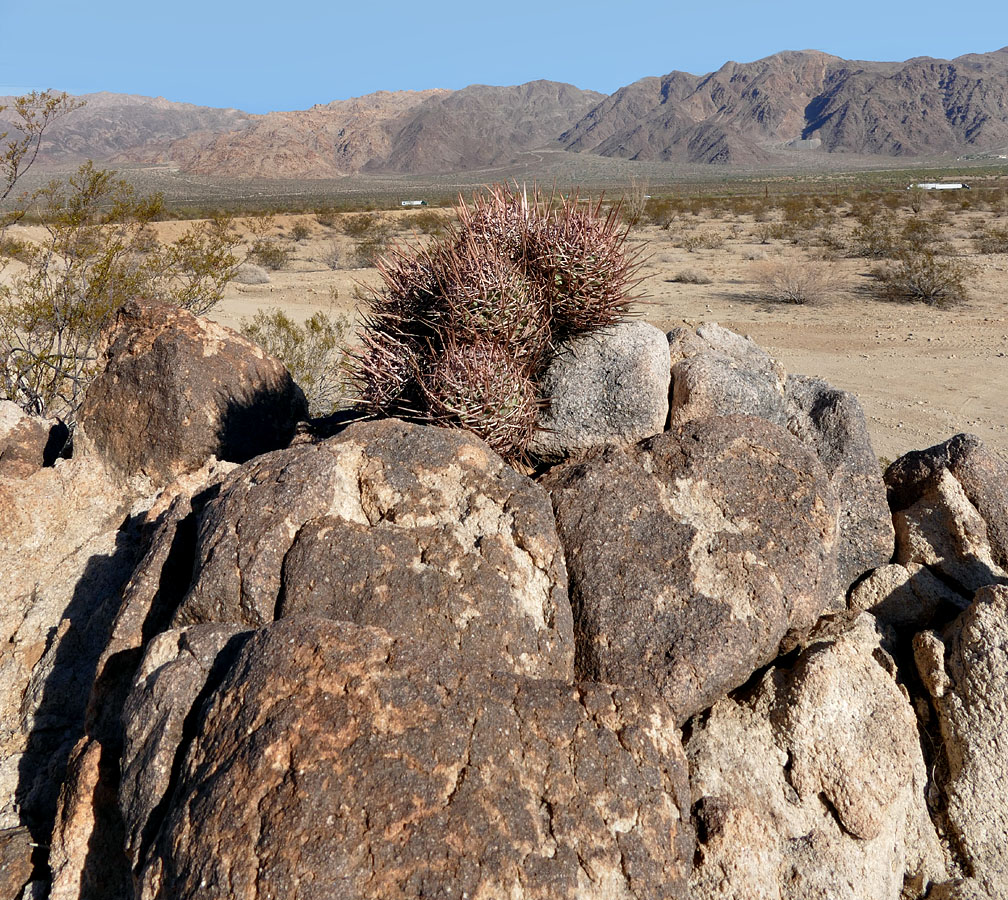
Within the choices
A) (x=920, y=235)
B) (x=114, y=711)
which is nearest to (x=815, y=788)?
(x=114, y=711)

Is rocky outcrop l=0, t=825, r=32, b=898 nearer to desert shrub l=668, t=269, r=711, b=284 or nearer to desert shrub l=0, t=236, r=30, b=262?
desert shrub l=0, t=236, r=30, b=262

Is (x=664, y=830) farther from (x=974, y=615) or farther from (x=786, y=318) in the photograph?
(x=786, y=318)

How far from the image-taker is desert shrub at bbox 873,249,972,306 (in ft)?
53.6

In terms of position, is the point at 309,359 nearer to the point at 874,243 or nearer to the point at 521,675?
the point at 521,675

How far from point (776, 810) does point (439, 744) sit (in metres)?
1.29

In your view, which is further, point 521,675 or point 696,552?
point 696,552

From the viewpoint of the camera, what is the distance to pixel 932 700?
9.89ft

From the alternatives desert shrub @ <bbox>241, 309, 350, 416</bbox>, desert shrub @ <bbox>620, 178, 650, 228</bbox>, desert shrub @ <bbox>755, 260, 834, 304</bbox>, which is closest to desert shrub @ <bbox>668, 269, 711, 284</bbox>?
desert shrub @ <bbox>755, 260, 834, 304</bbox>

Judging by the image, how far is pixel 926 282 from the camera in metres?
16.6

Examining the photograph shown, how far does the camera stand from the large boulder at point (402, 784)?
6.17ft

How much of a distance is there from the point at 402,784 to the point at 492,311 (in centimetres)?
232

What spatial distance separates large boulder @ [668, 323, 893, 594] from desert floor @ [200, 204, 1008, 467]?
104 cm

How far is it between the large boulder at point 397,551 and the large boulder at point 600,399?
0.75m

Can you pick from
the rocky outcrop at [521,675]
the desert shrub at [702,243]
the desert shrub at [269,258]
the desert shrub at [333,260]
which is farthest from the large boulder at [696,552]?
the desert shrub at [702,243]
